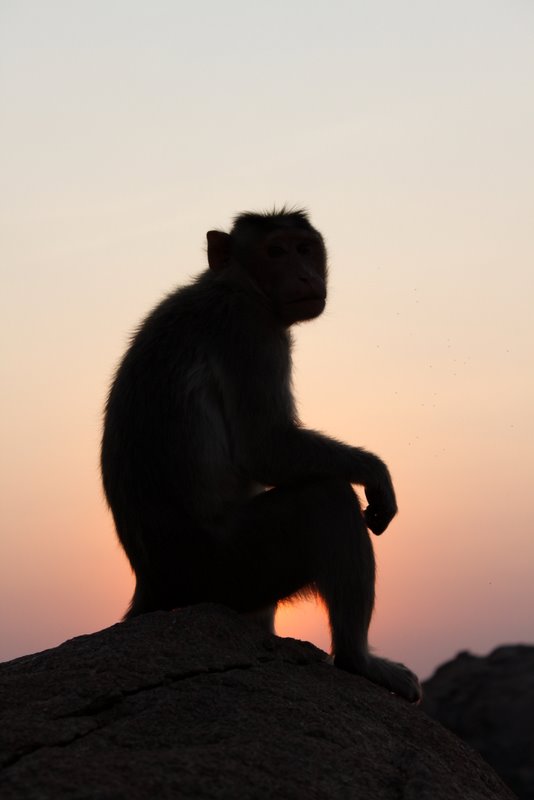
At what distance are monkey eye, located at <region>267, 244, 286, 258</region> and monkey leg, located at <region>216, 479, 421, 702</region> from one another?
1.78 m

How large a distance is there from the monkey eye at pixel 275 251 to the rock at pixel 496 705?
5189 millimetres

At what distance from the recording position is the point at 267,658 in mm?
6547

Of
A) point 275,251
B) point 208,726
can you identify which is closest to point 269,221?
point 275,251

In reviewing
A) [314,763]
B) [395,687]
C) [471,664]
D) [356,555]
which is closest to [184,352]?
[356,555]

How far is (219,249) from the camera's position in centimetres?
812

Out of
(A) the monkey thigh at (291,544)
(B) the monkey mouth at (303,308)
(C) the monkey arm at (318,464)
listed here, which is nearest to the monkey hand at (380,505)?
(C) the monkey arm at (318,464)

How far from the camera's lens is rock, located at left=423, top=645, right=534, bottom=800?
431 inches

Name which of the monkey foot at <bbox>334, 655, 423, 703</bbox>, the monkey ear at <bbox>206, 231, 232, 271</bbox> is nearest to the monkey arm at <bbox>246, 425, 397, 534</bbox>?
the monkey foot at <bbox>334, 655, 423, 703</bbox>

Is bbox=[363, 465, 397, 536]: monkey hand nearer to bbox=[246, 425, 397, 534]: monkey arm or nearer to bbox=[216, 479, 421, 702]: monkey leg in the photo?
bbox=[246, 425, 397, 534]: monkey arm

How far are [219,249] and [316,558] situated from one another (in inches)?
93.1

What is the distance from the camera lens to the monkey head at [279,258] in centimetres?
779

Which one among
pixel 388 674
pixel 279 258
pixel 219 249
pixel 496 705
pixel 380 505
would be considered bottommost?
pixel 496 705

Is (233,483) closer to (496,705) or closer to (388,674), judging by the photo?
(388,674)

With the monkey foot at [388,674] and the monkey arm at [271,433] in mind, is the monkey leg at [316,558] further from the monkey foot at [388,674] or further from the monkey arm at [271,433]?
the monkey arm at [271,433]
